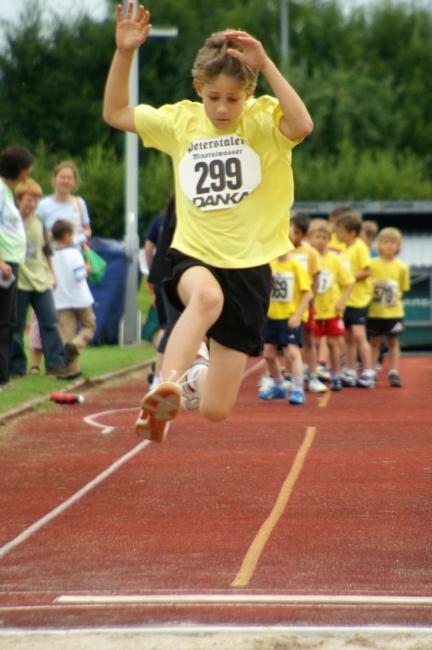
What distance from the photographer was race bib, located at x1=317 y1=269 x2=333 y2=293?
54.9ft

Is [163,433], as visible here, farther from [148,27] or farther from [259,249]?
[148,27]

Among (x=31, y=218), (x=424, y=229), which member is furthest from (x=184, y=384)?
(x=424, y=229)

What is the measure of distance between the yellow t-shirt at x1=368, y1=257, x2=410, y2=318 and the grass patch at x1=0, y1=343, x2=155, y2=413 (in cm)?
314

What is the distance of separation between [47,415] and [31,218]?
9.75 feet

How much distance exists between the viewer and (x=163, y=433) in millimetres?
6996

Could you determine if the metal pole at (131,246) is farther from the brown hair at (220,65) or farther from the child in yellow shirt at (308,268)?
the brown hair at (220,65)

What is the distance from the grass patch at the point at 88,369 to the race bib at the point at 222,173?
19.2 feet

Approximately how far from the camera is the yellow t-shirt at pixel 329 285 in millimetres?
16797

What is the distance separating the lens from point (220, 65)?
720 cm

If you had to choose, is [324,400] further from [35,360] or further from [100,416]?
[35,360]

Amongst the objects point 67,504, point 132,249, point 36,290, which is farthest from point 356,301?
point 67,504

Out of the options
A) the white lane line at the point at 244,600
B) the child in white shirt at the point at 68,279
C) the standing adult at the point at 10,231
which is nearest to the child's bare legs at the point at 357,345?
the child in white shirt at the point at 68,279

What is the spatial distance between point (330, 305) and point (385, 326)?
1110mm

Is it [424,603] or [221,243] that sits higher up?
[221,243]
